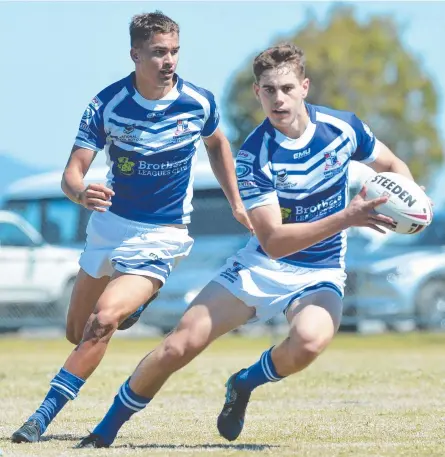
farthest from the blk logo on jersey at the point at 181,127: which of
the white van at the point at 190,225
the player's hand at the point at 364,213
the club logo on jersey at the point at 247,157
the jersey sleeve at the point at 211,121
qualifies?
the white van at the point at 190,225

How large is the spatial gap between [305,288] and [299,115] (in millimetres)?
999

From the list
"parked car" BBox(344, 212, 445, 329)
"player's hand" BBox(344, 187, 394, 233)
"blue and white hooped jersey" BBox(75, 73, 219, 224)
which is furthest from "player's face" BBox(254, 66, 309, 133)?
"parked car" BBox(344, 212, 445, 329)

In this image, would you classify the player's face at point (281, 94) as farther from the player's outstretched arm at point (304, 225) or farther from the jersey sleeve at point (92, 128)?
the jersey sleeve at point (92, 128)

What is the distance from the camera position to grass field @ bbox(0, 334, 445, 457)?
7875 millimetres

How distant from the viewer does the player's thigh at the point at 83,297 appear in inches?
355

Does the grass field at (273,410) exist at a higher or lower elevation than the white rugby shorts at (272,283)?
lower

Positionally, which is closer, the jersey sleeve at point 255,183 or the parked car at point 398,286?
the jersey sleeve at point 255,183

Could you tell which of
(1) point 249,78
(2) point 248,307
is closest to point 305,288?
(2) point 248,307

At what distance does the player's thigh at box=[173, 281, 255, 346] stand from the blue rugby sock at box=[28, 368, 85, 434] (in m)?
0.78

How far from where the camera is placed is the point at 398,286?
23.5 meters

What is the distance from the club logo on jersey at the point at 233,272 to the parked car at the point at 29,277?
15.6 m

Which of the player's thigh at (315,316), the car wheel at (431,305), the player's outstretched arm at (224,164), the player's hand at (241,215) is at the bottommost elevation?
the car wheel at (431,305)

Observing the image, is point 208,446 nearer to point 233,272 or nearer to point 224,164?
point 233,272

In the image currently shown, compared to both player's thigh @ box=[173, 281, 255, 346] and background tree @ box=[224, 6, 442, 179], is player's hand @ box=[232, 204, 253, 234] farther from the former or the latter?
background tree @ box=[224, 6, 442, 179]
